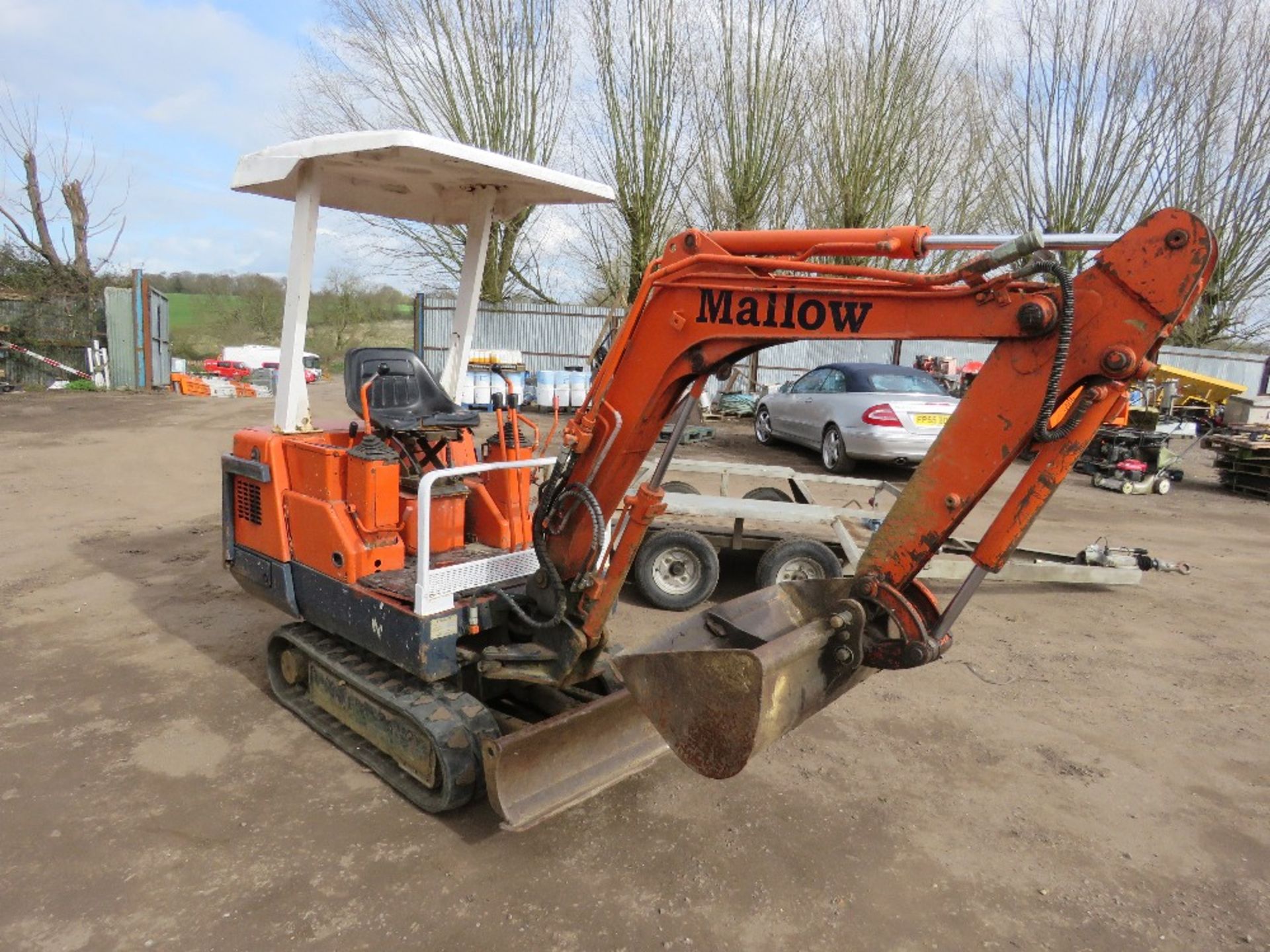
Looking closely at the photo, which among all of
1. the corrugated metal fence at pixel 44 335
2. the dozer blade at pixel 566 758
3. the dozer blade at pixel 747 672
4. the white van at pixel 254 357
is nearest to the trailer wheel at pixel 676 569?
the dozer blade at pixel 566 758

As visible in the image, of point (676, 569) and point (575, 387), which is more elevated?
point (575, 387)

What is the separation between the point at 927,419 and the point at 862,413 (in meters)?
0.85

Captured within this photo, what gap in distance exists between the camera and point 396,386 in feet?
14.5

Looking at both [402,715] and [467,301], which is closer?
[402,715]

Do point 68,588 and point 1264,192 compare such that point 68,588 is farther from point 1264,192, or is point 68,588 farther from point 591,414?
point 1264,192

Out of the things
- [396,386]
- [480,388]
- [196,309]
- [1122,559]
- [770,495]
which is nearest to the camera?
[396,386]

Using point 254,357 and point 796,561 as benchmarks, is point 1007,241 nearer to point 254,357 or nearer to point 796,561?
point 796,561

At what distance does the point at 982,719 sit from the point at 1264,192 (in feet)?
84.7

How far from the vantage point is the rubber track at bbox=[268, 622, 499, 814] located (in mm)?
3371

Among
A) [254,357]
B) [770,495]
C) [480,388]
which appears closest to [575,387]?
[480,388]

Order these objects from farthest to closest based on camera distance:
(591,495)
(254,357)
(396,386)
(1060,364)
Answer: (254,357), (396,386), (591,495), (1060,364)

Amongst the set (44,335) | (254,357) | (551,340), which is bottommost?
(254,357)

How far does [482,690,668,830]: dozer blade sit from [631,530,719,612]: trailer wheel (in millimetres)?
2274

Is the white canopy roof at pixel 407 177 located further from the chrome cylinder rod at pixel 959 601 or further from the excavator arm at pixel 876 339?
the chrome cylinder rod at pixel 959 601
